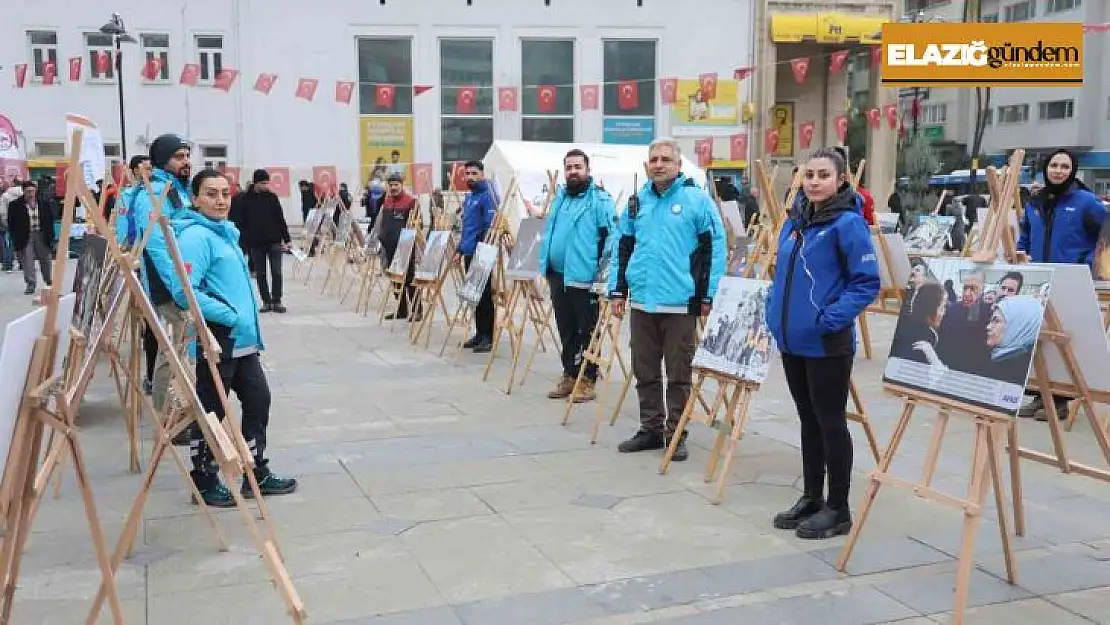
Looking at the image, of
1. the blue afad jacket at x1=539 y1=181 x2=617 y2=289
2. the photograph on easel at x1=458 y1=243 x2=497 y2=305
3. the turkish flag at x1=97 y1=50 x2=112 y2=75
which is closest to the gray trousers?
the photograph on easel at x1=458 y1=243 x2=497 y2=305

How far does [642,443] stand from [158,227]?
9.93 ft

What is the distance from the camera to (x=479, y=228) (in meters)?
9.62

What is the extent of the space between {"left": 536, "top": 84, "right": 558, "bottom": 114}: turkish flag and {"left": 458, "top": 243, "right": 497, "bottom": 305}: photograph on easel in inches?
786

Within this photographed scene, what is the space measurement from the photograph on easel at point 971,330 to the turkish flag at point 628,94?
83.3 ft

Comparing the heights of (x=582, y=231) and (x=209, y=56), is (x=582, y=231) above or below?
below

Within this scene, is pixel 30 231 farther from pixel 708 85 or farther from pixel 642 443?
pixel 708 85

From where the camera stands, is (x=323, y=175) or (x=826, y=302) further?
(x=323, y=175)

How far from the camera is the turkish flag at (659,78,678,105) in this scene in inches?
1077

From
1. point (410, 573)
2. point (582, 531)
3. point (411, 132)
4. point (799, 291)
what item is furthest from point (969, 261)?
point (411, 132)

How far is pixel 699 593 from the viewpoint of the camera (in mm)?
3705

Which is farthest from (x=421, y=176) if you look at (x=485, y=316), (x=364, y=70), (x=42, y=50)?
(x=485, y=316)

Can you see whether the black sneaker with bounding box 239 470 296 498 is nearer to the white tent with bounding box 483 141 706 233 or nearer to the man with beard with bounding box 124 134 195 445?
the man with beard with bounding box 124 134 195 445

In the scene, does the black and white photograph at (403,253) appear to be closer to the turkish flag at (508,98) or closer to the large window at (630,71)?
the turkish flag at (508,98)

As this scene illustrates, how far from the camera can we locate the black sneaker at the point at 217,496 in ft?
15.5
